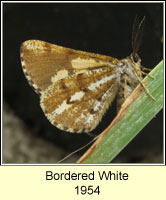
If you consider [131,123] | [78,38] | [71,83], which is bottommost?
[131,123]

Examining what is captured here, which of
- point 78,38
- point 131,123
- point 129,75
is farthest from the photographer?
point 78,38

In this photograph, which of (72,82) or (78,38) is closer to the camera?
(72,82)

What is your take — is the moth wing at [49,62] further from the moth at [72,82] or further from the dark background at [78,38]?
the dark background at [78,38]

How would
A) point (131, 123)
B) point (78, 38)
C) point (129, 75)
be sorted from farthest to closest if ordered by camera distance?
1. point (78, 38)
2. point (129, 75)
3. point (131, 123)

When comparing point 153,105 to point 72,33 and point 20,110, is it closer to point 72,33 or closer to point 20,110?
point 72,33

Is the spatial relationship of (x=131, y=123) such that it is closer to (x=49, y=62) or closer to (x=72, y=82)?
(x=72, y=82)

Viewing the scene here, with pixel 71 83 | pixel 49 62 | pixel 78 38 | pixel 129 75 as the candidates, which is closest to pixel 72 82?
pixel 71 83

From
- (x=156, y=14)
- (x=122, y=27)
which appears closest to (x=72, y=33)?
(x=122, y=27)
